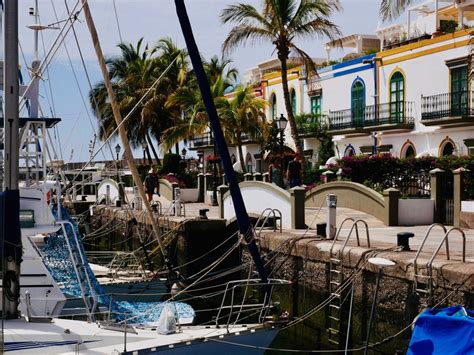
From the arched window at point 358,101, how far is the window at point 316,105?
395 centimetres

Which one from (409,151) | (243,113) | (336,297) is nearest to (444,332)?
(336,297)

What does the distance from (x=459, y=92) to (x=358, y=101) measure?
8.67 meters

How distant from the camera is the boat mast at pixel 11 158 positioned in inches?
465

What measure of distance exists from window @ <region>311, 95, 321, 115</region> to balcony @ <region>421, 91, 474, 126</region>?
34.5ft

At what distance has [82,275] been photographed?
13766 mm

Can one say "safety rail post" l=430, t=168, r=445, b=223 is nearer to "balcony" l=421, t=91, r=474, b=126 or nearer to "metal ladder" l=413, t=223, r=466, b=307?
"balcony" l=421, t=91, r=474, b=126

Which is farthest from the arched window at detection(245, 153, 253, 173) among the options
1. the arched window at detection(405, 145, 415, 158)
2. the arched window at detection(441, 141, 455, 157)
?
the arched window at detection(441, 141, 455, 157)

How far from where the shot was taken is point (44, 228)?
1347 centimetres

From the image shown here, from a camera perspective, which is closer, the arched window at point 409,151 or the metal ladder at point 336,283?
the metal ladder at point 336,283

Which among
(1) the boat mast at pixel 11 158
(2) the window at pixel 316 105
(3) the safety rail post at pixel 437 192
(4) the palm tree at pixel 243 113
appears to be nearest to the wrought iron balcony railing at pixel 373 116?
(2) the window at pixel 316 105

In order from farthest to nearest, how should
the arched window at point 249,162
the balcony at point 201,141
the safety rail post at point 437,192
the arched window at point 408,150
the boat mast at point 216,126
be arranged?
the balcony at point 201,141
the arched window at point 249,162
the arched window at point 408,150
the safety rail post at point 437,192
the boat mast at point 216,126

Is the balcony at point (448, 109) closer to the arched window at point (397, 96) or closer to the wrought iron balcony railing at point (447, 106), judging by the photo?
the wrought iron balcony railing at point (447, 106)

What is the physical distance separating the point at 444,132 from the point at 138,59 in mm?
30574

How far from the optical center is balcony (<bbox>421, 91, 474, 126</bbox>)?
32.6m
